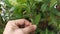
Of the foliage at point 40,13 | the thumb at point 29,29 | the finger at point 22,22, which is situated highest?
the foliage at point 40,13

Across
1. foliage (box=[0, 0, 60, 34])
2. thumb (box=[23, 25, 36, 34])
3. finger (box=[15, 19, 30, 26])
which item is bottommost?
thumb (box=[23, 25, 36, 34])

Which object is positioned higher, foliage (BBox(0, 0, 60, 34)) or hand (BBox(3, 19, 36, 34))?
foliage (BBox(0, 0, 60, 34))

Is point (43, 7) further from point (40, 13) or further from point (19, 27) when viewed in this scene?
point (19, 27)

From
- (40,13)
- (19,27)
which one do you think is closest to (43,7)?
(40,13)

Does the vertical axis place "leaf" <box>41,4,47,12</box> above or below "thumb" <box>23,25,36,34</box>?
above

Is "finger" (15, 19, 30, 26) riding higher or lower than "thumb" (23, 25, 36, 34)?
higher
